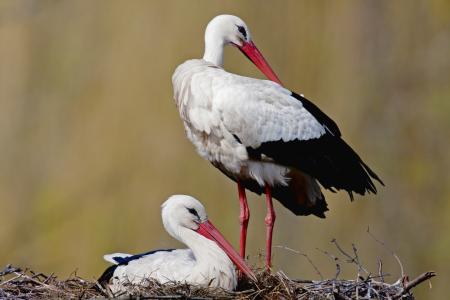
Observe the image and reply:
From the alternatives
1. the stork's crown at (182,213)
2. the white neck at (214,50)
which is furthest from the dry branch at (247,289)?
the white neck at (214,50)

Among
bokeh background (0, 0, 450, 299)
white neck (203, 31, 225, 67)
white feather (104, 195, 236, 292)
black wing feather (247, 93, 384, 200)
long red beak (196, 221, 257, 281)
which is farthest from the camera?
bokeh background (0, 0, 450, 299)

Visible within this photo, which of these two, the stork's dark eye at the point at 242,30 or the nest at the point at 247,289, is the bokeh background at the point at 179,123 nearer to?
the stork's dark eye at the point at 242,30

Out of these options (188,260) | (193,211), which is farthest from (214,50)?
(188,260)

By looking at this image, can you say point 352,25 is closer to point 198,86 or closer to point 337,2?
point 337,2

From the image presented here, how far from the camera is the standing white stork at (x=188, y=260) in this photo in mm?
3289

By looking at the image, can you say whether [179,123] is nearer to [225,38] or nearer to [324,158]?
[225,38]

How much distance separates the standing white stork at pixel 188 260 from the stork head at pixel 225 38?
1.15 m

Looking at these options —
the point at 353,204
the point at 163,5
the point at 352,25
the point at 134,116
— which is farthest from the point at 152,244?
the point at 352,25

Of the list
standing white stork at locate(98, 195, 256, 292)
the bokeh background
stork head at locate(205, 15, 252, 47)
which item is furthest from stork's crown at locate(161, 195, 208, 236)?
the bokeh background

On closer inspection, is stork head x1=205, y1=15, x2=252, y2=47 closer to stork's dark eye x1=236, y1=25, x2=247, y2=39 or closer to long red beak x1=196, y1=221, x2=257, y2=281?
stork's dark eye x1=236, y1=25, x2=247, y2=39

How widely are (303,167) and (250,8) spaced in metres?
7.37

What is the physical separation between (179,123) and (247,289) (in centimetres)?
714

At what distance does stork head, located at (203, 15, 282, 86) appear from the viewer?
4.18m

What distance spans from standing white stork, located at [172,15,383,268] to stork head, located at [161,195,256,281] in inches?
17.3
